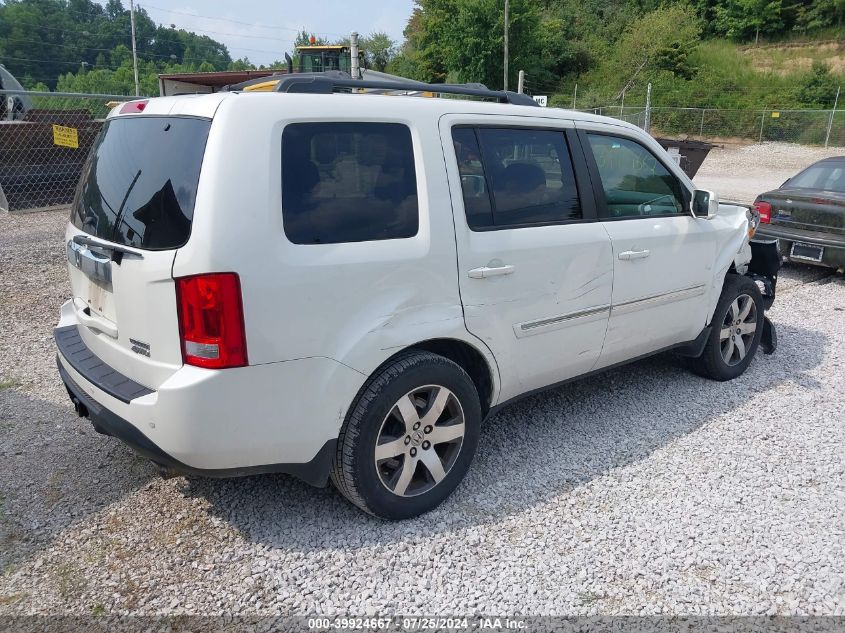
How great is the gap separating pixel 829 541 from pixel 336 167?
9.10 ft

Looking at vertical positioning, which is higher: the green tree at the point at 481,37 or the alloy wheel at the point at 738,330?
the green tree at the point at 481,37

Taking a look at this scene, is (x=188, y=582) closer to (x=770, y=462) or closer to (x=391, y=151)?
(x=391, y=151)

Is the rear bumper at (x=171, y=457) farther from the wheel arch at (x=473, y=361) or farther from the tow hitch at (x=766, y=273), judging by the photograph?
the tow hitch at (x=766, y=273)

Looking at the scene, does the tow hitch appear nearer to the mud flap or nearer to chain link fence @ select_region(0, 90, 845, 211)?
the mud flap

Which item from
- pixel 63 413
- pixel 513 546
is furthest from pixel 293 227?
pixel 63 413

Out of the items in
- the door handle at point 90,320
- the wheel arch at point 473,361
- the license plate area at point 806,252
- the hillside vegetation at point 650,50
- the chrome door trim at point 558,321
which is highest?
the hillside vegetation at point 650,50

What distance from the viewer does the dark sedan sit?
7543 mm

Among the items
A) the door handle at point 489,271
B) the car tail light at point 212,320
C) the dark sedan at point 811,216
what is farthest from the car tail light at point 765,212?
the car tail light at point 212,320

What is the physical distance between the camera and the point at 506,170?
10.8ft

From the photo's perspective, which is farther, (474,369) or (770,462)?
(770,462)

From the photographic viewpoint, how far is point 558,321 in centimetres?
347

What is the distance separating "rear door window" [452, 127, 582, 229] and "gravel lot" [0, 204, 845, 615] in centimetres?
137

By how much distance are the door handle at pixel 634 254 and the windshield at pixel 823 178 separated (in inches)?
218

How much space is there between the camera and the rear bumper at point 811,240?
748 cm
